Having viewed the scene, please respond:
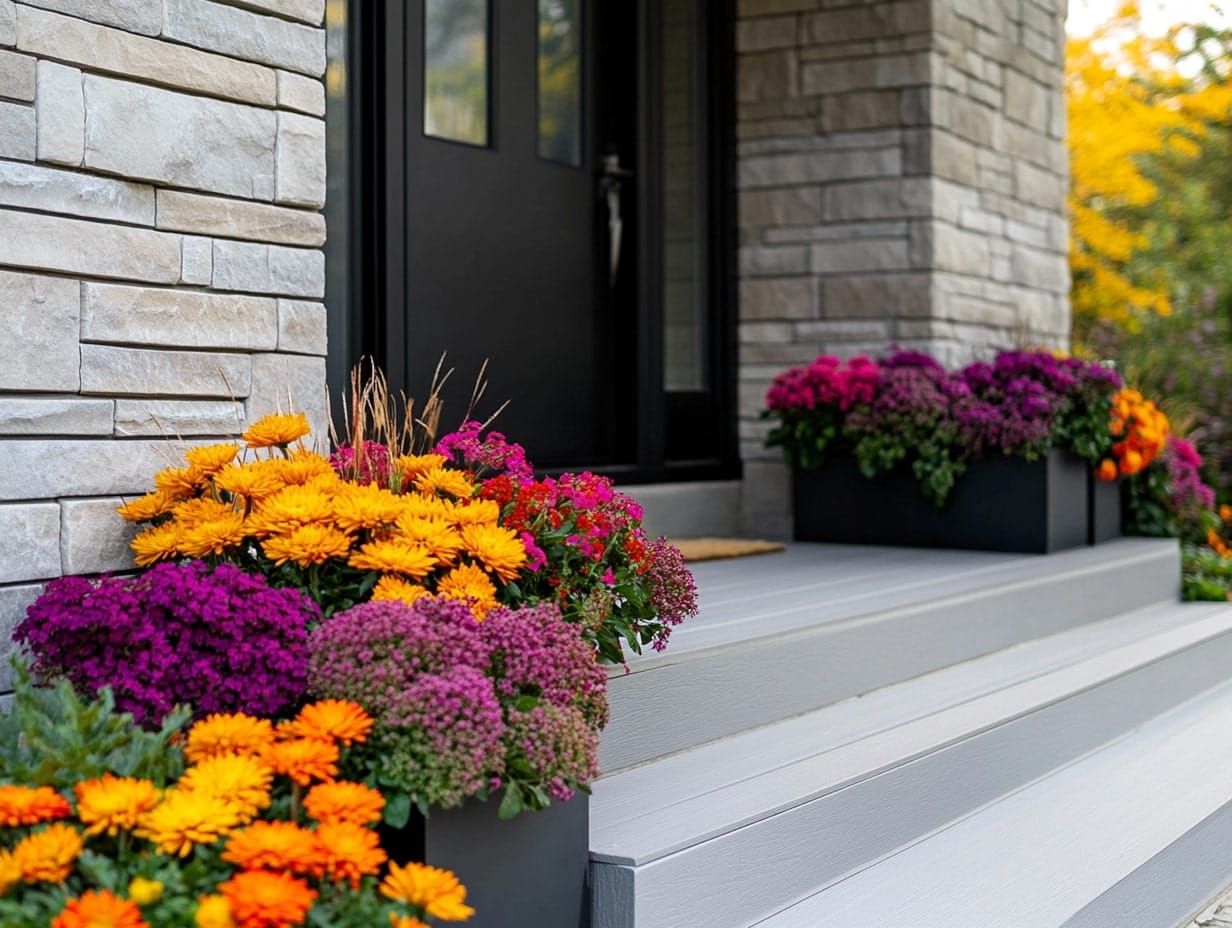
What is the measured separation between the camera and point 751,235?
17.2 feet

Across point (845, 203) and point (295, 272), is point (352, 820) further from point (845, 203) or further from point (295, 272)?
point (845, 203)

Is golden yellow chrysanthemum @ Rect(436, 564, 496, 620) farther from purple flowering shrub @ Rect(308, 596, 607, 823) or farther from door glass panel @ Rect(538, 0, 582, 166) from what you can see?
door glass panel @ Rect(538, 0, 582, 166)

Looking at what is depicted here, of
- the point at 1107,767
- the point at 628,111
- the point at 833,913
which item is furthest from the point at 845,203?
the point at 833,913

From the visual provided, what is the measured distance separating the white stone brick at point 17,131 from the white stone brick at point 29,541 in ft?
1.62

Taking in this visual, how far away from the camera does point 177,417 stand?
225 cm

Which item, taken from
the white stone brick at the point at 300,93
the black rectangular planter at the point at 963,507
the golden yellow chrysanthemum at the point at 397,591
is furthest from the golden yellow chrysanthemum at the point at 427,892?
the black rectangular planter at the point at 963,507

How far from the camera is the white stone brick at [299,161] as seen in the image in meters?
2.39

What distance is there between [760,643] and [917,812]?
43 cm

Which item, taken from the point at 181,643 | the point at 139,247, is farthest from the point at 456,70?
the point at 181,643

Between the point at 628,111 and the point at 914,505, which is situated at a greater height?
the point at 628,111

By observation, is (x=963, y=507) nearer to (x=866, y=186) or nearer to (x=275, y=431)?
(x=866, y=186)

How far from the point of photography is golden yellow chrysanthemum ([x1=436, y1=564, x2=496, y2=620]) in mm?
1932

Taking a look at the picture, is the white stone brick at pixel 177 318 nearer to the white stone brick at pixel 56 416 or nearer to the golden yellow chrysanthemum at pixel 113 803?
the white stone brick at pixel 56 416

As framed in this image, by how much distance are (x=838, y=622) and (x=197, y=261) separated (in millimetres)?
1519
